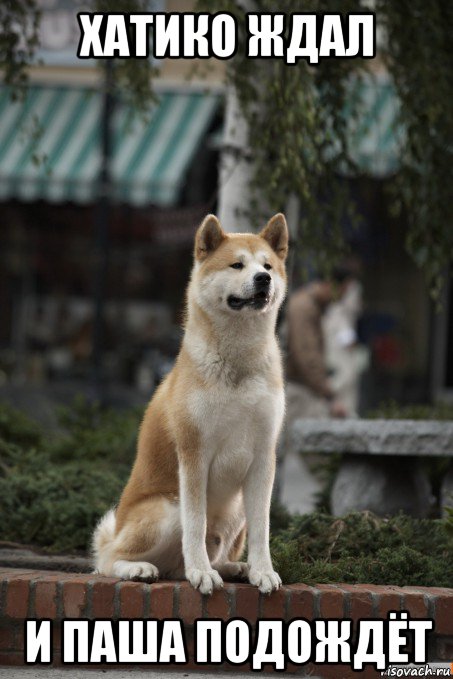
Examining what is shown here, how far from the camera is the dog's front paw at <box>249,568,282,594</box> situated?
4.20 m

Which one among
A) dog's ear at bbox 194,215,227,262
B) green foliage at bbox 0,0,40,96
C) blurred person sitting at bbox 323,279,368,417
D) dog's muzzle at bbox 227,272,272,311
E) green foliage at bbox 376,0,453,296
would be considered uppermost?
green foliage at bbox 0,0,40,96

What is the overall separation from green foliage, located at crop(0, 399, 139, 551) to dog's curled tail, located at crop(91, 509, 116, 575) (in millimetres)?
798

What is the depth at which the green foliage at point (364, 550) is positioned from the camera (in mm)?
4645

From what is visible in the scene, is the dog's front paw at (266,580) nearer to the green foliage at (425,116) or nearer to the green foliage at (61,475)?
the green foliage at (61,475)

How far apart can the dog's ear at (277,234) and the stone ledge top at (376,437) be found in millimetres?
2085

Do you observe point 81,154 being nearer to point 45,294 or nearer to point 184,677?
point 45,294

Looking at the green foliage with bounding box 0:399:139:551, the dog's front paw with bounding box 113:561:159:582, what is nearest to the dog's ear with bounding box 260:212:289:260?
the dog's front paw with bounding box 113:561:159:582

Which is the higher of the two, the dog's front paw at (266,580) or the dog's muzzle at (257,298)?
the dog's muzzle at (257,298)

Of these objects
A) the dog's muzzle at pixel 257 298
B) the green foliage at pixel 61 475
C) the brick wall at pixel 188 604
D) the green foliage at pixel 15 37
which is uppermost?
the green foliage at pixel 15 37

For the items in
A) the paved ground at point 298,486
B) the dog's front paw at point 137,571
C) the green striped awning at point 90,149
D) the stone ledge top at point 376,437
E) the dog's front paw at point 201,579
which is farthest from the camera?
the green striped awning at point 90,149

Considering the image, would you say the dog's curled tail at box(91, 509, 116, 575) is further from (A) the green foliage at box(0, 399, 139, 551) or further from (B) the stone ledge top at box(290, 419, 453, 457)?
(B) the stone ledge top at box(290, 419, 453, 457)

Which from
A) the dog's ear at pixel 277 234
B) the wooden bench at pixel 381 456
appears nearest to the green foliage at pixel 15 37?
the wooden bench at pixel 381 456
